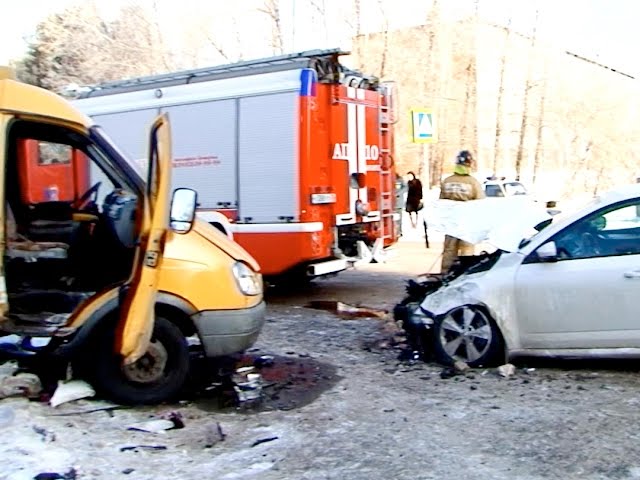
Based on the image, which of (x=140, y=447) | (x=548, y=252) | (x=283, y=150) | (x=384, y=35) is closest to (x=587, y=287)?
(x=548, y=252)

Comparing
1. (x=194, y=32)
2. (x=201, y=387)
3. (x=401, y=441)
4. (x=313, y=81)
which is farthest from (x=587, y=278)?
(x=194, y=32)

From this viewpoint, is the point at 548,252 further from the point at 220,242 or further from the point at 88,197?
the point at 88,197

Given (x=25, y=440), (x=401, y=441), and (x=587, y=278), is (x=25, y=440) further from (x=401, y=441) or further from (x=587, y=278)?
(x=587, y=278)

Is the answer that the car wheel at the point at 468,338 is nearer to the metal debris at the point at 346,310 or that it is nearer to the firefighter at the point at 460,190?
the metal debris at the point at 346,310

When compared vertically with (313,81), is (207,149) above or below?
below

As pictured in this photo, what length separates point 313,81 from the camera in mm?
9875

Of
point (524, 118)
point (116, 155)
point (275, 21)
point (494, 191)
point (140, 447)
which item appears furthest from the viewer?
point (524, 118)

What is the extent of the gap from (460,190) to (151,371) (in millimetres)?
5385

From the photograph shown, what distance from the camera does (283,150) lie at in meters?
10.1

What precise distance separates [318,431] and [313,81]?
5702mm

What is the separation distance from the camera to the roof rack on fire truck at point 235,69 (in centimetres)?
1009

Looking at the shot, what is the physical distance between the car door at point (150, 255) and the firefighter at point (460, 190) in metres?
5.10

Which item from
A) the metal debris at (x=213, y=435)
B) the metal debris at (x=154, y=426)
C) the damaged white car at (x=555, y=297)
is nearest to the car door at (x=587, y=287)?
the damaged white car at (x=555, y=297)

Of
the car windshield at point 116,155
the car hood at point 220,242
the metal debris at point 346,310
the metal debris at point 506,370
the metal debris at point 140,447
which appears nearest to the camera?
the metal debris at point 140,447
